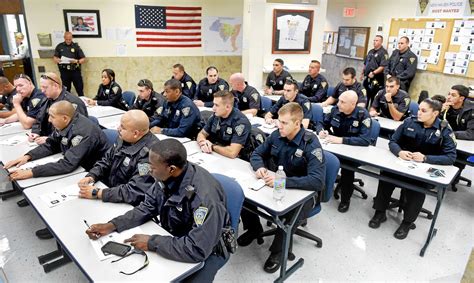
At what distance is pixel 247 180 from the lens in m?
2.71

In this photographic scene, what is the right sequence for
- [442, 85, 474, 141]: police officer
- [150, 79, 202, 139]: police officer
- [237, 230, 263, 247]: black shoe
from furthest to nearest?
[150, 79, 202, 139]: police officer
[442, 85, 474, 141]: police officer
[237, 230, 263, 247]: black shoe

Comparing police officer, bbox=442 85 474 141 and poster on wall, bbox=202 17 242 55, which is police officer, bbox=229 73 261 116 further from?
poster on wall, bbox=202 17 242 55

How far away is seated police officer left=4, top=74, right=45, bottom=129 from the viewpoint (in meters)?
3.96

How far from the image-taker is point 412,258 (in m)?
2.99

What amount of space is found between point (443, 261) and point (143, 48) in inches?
286

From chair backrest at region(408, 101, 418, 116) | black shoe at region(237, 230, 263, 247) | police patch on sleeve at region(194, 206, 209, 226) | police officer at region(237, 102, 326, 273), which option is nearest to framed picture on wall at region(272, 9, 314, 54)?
chair backrest at region(408, 101, 418, 116)

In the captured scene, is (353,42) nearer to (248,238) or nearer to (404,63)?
(404,63)

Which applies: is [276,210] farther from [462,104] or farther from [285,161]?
[462,104]

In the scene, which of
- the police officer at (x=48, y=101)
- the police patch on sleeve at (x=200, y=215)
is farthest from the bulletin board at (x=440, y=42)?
the police officer at (x=48, y=101)

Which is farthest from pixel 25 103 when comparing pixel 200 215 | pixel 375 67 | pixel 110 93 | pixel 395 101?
pixel 375 67

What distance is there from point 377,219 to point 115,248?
2.75m

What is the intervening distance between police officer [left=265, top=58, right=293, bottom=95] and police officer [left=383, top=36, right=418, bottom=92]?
7.50 feet

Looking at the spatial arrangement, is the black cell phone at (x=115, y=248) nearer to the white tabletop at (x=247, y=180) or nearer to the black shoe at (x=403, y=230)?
the white tabletop at (x=247, y=180)

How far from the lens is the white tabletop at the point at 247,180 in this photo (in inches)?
92.1
